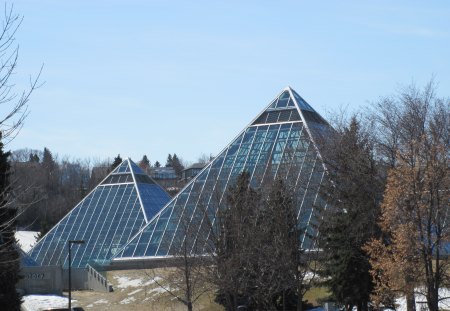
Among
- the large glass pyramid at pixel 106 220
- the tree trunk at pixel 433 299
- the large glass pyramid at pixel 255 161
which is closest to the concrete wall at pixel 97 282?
the large glass pyramid at pixel 106 220

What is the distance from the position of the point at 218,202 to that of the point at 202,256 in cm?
299

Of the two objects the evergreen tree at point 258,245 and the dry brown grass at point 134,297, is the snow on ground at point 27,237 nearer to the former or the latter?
the dry brown grass at point 134,297

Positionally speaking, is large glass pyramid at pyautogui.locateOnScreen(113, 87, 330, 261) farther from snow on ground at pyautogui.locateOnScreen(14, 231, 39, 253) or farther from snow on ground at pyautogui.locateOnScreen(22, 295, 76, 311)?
snow on ground at pyautogui.locateOnScreen(14, 231, 39, 253)

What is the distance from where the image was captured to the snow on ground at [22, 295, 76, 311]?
4616 centimetres

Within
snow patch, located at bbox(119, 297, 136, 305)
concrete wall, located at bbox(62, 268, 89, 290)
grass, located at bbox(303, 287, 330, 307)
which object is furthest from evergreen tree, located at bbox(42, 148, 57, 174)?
grass, located at bbox(303, 287, 330, 307)

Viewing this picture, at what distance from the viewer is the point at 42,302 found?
47875 mm

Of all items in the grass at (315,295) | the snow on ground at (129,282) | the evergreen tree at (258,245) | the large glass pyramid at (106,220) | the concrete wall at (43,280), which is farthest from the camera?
the large glass pyramid at (106,220)

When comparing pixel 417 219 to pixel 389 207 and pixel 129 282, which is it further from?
pixel 129 282

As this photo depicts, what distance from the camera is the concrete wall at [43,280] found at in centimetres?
5272

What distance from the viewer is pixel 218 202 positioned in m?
38.3

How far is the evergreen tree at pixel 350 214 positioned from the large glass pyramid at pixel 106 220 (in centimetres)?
2450

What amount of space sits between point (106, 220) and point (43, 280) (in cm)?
946

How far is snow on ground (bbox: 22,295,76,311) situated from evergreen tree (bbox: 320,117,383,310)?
1743 centimetres

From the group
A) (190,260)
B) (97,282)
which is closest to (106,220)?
(97,282)
